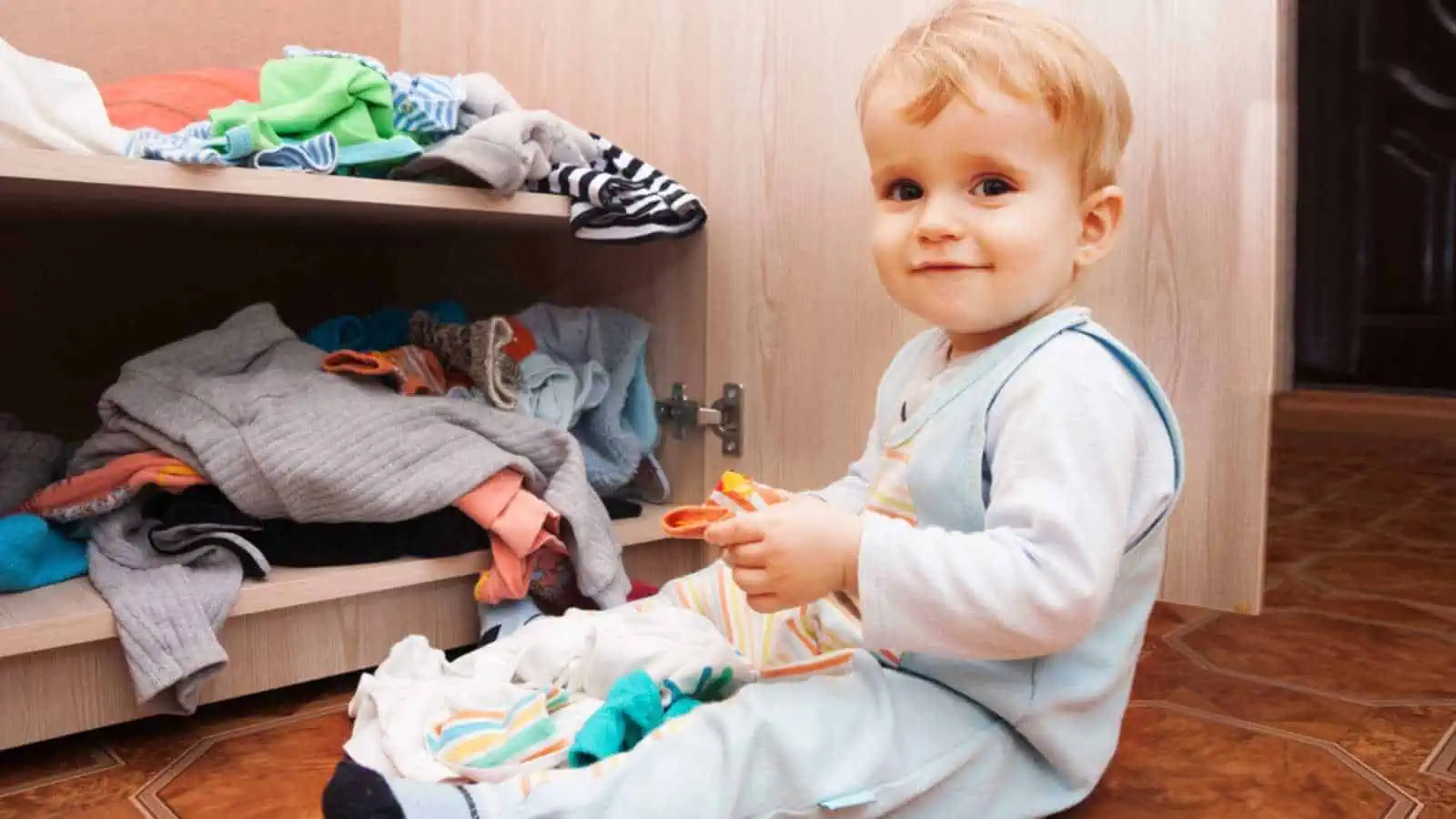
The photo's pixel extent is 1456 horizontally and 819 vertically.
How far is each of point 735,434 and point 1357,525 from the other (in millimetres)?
998

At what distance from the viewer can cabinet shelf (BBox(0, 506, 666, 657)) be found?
809mm

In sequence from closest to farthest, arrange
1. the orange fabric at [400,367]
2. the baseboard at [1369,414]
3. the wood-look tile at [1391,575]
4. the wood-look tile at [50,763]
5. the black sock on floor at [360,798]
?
the black sock on floor at [360,798]
the wood-look tile at [50,763]
the orange fabric at [400,367]
the wood-look tile at [1391,575]
the baseboard at [1369,414]

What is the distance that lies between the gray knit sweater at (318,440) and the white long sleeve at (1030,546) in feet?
1.43

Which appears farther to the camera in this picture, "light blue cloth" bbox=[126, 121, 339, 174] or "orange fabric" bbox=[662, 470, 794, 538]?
"light blue cloth" bbox=[126, 121, 339, 174]

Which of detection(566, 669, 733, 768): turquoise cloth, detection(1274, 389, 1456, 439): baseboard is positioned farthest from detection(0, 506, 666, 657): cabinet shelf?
detection(1274, 389, 1456, 439): baseboard

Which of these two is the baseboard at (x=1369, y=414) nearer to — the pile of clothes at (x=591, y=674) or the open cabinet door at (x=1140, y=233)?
the open cabinet door at (x=1140, y=233)

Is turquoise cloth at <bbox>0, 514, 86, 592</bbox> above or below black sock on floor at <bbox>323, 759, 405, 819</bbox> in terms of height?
above

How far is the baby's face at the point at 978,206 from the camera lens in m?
0.68

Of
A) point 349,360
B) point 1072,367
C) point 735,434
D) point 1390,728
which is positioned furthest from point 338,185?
point 1390,728

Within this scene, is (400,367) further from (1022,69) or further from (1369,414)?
(1369,414)

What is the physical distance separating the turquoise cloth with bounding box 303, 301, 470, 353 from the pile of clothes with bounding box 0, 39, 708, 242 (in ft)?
0.65

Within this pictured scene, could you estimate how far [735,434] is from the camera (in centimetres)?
121

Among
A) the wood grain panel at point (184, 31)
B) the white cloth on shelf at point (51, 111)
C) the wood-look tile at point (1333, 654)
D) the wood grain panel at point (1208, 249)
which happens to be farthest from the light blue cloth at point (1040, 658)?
the wood grain panel at point (184, 31)

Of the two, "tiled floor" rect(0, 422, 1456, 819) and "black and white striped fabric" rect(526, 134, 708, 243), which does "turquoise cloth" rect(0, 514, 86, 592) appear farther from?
"black and white striped fabric" rect(526, 134, 708, 243)
